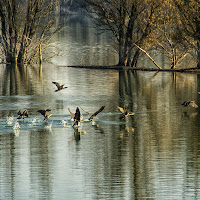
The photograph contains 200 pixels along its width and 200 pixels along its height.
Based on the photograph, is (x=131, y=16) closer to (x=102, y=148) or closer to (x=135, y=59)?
(x=135, y=59)

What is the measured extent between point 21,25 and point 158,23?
33.7 feet

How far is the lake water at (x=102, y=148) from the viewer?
8.33 metres

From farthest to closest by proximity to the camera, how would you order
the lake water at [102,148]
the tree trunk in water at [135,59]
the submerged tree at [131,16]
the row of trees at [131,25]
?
the tree trunk in water at [135,59] → the submerged tree at [131,16] → the row of trees at [131,25] → the lake water at [102,148]

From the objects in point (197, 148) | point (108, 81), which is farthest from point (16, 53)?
point (197, 148)

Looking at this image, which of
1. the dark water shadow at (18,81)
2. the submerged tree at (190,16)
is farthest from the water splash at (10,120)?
the submerged tree at (190,16)

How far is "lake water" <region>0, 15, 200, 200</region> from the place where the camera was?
27.3 feet

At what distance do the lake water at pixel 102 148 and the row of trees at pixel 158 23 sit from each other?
954cm

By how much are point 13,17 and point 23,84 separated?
44.6 ft

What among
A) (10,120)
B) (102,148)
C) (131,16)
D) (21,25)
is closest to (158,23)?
(131,16)

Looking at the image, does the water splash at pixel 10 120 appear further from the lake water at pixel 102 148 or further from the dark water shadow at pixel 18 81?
the dark water shadow at pixel 18 81

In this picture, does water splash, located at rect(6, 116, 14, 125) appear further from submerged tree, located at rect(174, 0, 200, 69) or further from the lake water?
submerged tree, located at rect(174, 0, 200, 69)

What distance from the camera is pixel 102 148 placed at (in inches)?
448

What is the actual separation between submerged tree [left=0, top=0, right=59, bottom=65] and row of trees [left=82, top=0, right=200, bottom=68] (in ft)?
16.1

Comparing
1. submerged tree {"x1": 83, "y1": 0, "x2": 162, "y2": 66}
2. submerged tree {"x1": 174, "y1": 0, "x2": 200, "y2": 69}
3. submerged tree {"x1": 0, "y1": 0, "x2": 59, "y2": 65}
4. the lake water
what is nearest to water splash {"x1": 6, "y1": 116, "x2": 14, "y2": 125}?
the lake water
